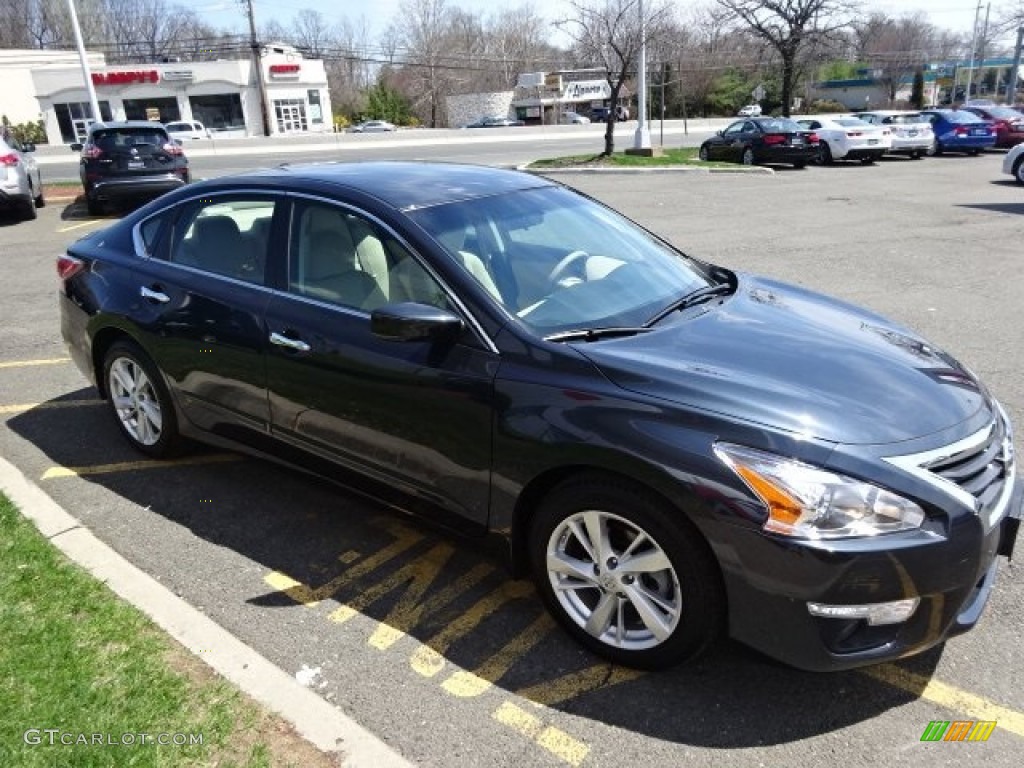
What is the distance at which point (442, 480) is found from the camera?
314cm

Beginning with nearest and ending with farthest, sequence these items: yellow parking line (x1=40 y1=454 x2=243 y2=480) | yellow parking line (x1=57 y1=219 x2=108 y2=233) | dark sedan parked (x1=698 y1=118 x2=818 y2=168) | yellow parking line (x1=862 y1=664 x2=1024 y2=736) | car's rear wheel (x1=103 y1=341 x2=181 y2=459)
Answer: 1. yellow parking line (x1=862 y1=664 x2=1024 y2=736)
2. car's rear wheel (x1=103 y1=341 x2=181 y2=459)
3. yellow parking line (x1=40 y1=454 x2=243 y2=480)
4. yellow parking line (x1=57 y1=219 x2=108 y2=233)
5. dark sedan parked (x1=698 y1=118 x2=818 y2=168)

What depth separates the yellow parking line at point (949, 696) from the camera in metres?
2.58

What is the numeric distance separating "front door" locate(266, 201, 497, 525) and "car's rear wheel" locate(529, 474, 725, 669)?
1.15ft

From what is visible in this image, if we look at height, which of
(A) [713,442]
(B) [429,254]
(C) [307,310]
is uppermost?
(B) [429,254]

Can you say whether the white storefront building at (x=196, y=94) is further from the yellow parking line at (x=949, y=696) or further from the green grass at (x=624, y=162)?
the yellow parking line at (x=949, y=696)

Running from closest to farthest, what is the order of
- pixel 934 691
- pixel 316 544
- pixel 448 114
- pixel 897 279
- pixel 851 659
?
1. pixel 851 659
2. pixel 934 691
3. pixel 316 544
4. pixel 897 279
5. pixel 448 114

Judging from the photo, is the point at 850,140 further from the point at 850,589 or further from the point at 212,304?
the point at 850,589

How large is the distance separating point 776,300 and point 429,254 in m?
1.58

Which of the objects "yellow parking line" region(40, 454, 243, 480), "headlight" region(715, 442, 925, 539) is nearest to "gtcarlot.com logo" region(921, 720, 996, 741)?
"headlight" region(715, 442, 925, 539)

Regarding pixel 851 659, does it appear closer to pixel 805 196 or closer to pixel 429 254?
pixel 429 254

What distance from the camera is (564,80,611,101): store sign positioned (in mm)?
81125

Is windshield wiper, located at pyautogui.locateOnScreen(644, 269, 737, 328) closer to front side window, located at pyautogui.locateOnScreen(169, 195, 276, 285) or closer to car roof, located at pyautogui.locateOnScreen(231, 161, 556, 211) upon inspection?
car roof, located at pyautogui.locateOnScreen(231, 161, 556, 211)

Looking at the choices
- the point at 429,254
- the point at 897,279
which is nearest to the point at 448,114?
the point at 897,279

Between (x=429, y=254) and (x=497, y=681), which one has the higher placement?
(x=429, y=254)
